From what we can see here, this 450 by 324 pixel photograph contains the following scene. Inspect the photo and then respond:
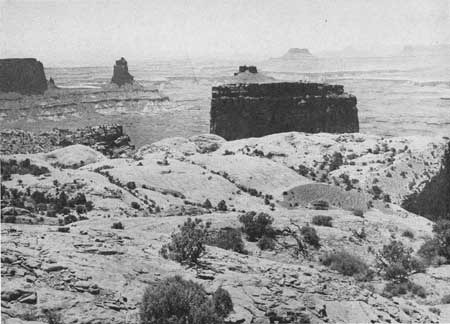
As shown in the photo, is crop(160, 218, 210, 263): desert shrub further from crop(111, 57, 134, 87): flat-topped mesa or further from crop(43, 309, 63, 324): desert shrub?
crop(111, 57, 134, 87): flat-topped mesa

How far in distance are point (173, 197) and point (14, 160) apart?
17100 millimetres

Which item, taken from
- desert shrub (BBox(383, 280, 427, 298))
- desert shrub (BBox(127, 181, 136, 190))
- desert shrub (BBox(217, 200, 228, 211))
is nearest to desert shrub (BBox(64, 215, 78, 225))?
desert shrub (BBox(127, 181, 136, 190))

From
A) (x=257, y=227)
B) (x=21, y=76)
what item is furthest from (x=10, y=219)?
(x=21, y=76)

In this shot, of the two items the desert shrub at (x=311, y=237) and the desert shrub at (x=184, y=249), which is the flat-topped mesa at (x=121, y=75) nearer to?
the desert shrub at (x=311, y=237)

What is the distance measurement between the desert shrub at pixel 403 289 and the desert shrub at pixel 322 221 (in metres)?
6.56

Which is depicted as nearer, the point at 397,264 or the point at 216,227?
the point at 397,264

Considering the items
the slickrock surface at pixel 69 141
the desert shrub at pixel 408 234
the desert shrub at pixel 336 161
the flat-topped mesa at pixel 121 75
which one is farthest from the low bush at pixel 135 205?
the flat-topped mesa at pixel 121 75

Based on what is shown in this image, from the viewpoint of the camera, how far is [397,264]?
1830cm

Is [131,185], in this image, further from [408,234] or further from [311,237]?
[408,234]

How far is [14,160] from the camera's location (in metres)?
40.8

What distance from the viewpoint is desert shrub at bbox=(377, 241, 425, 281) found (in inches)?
704

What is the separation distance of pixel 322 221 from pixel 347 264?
550 centimetres

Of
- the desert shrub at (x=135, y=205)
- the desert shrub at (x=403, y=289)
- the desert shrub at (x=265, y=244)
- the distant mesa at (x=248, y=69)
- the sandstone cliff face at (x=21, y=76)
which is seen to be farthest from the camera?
the sandstone cliff face at (x=21, y=76)

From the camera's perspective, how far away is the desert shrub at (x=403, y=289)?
16.5m
